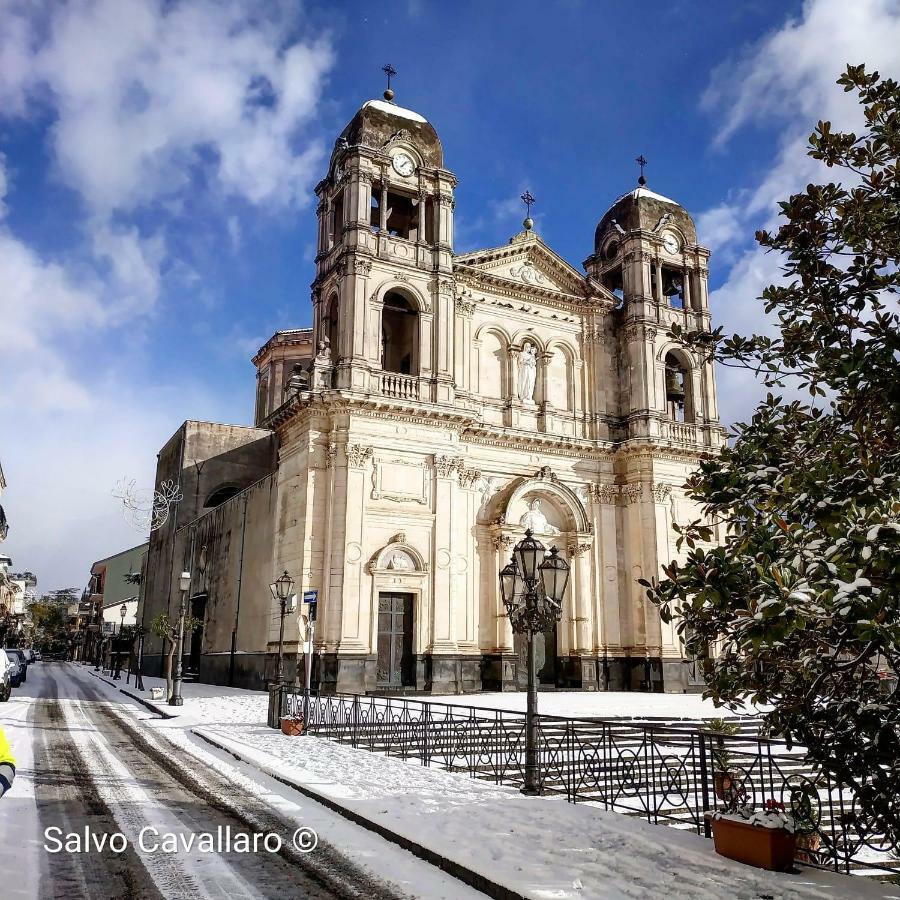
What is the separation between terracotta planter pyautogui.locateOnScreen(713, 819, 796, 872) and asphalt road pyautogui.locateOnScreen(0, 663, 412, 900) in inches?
118

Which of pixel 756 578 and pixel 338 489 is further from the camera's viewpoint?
pixel 338 489

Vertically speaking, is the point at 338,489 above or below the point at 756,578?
above

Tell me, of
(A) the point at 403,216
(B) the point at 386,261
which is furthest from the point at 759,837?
(A) the point at 403,216

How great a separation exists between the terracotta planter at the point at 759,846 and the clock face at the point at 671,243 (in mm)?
31111

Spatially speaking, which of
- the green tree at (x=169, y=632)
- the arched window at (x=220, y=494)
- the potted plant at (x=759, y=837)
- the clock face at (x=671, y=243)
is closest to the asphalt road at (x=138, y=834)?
the potted plant at (x=759, y=837)

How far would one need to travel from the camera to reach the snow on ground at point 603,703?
763 inches

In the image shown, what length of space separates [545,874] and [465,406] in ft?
74.6

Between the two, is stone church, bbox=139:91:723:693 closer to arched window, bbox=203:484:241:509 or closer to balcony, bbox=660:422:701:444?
balcony, bbox=660:422:701:444

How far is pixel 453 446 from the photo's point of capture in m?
27.5

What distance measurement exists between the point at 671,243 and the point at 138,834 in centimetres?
3275

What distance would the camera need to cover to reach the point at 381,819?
27.8ft

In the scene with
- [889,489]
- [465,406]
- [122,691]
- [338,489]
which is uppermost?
[465,406]

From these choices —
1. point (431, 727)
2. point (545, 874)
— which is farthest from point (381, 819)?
point (431, 727)

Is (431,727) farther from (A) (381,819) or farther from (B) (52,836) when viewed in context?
(B) (52,836)
